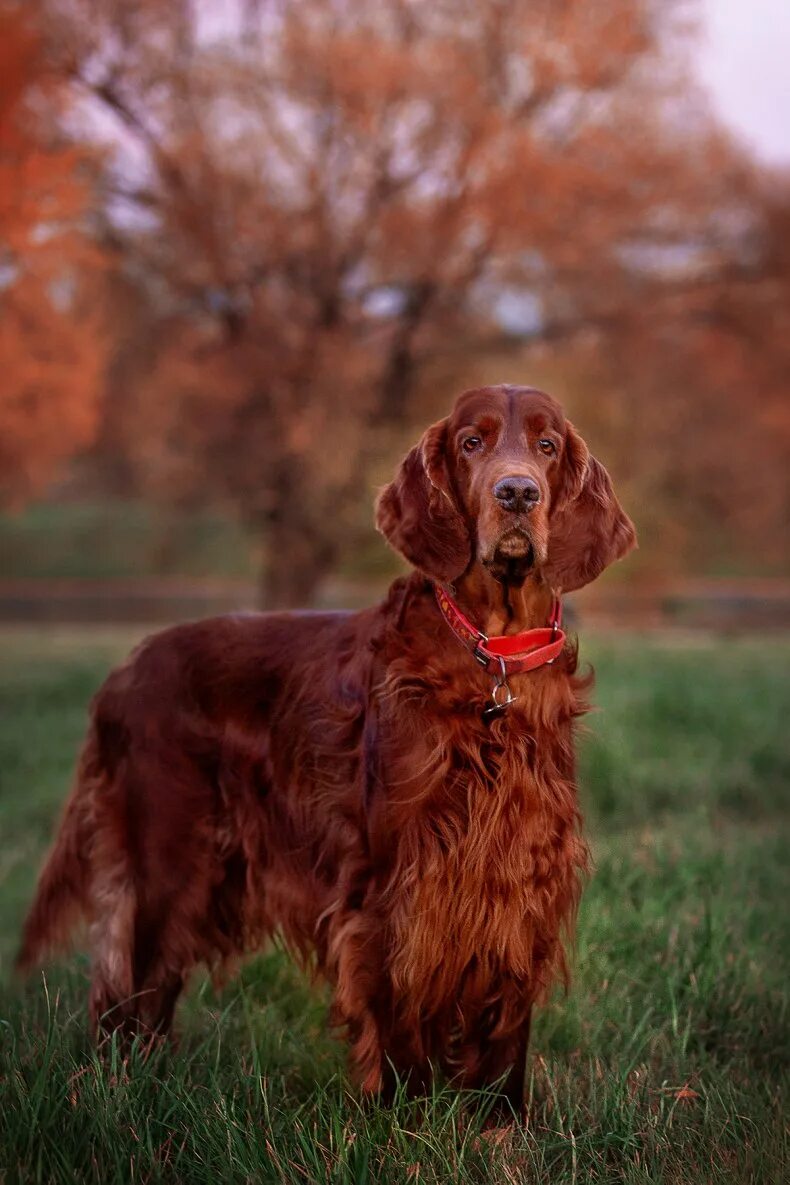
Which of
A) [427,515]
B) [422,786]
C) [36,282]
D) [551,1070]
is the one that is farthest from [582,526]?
[36,282]

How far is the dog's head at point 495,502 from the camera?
8.63 ft

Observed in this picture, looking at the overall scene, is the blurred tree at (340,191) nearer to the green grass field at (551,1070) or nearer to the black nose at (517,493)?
the green grass field at (551,1070)

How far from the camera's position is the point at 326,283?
13.3 metres

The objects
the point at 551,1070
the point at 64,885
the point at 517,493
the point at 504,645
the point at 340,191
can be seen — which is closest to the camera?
the point at 517,493

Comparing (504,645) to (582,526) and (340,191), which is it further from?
(340,191)

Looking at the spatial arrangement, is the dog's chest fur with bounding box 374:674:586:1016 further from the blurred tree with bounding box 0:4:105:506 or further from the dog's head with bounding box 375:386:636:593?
the blurred tree with bounding box 0:4:105:506

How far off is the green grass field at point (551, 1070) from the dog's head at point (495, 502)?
113cm

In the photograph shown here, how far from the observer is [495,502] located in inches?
102

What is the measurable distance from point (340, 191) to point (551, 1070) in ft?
38.2

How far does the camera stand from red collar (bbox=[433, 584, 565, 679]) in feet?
8.71

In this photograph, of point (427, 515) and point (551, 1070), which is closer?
point (427, 515)

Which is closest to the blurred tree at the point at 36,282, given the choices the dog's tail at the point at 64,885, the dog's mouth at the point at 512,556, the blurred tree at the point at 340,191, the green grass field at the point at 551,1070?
the blurred tree at the point at 340,191

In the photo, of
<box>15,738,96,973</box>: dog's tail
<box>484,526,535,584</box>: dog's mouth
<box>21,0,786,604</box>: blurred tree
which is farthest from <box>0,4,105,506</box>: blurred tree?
<box>484,526,535,584</box>: dog's mouth

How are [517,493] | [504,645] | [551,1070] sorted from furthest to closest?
[551,1070], [504,645], [517,493]
